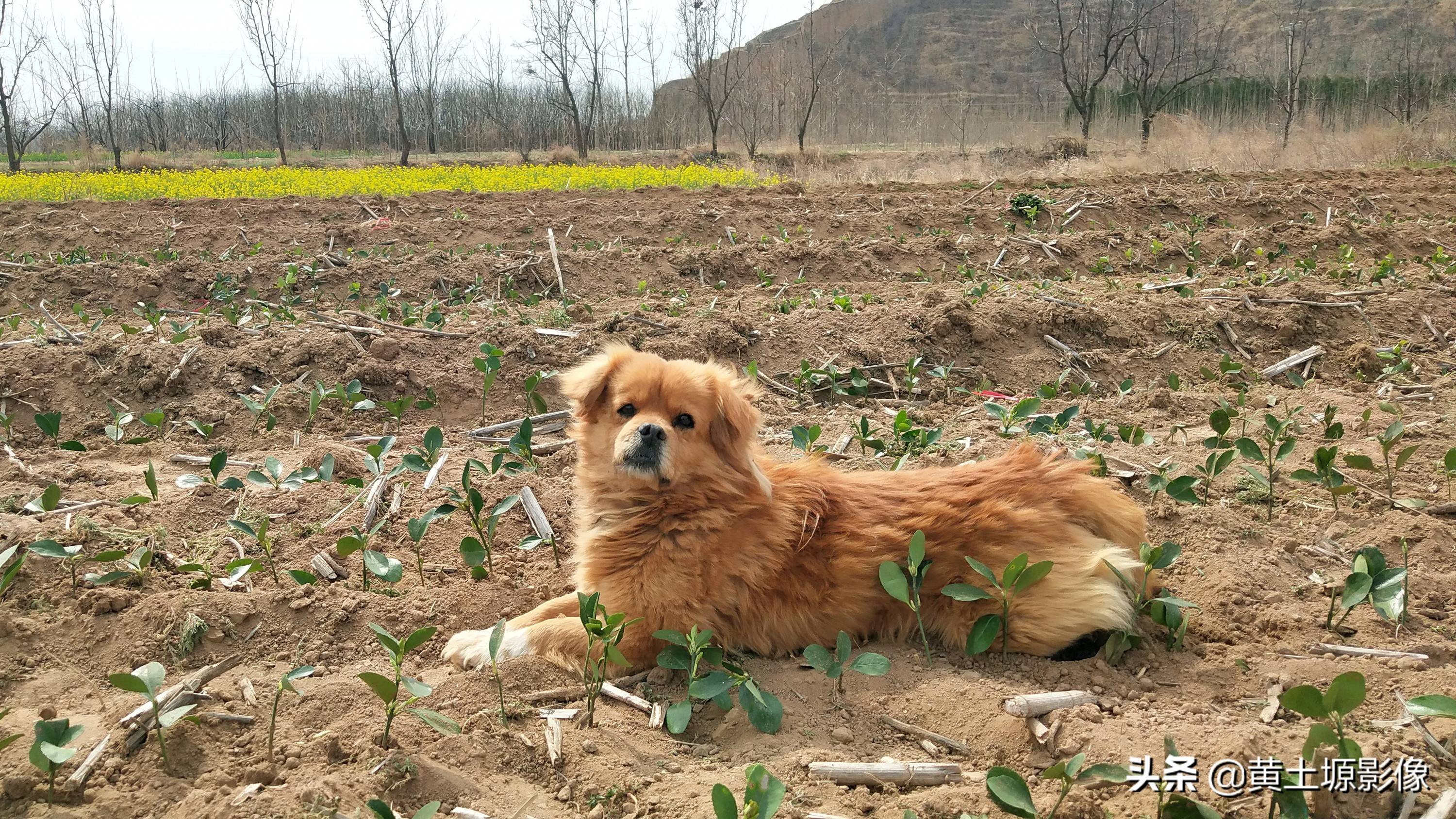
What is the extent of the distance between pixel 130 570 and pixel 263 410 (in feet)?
7.04

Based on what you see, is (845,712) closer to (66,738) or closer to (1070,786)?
(1070,786)

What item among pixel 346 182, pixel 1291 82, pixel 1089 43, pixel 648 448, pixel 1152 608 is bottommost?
pixel 1152 608

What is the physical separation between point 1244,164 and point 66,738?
94.3 ft

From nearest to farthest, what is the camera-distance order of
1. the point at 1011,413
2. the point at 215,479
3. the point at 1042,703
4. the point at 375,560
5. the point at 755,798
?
1. the point at 755,798
2. the point at 1042,703
3. the point at 375,560
4. the point at 215,479
5. the point at 1011,413

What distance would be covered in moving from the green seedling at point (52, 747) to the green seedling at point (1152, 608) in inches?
129

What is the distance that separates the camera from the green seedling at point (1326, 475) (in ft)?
12.6

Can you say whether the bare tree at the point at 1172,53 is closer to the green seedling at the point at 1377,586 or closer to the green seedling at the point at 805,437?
the green seedling at the point at 805,437

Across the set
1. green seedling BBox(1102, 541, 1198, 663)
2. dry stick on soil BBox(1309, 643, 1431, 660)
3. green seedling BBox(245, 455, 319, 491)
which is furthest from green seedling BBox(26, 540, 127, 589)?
dry stick on soil BBox(1309, 643, 1431, 660)

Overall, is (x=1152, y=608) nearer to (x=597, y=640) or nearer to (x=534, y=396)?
(x=597, y=640)

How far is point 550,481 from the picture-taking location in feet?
16.0

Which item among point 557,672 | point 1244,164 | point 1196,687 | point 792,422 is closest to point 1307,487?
point 1196,687

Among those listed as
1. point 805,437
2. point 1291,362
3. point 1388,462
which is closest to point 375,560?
point 805,437

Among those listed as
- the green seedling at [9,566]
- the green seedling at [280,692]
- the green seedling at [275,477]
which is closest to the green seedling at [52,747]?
the green seedling at [280,692]

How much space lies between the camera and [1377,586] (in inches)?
116
